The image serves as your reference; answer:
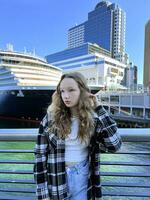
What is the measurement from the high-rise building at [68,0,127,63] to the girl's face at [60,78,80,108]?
96948mm

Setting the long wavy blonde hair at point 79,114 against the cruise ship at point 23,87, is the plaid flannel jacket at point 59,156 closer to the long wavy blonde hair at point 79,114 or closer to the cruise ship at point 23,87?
the long wavy blonde hair at point 79,114

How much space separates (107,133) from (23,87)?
29.0 meters

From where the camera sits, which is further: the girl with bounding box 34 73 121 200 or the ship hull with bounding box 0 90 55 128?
the ship hull with bounding box 0 90 55 128

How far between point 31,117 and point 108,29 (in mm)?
77892

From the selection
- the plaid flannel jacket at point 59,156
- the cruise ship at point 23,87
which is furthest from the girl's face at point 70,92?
the cruise ship at point 23,87

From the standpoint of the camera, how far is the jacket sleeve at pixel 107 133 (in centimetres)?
171

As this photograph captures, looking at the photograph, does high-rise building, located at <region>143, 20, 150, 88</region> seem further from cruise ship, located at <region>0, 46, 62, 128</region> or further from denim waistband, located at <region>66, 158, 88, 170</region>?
denim waistband, located at <region>66, 158, 88, 170</region>

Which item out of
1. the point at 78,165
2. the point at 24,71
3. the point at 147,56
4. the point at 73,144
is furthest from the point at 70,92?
the point at 147,56

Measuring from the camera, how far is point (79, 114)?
5.68ft

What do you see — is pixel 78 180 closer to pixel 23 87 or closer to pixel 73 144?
pixel 73 144

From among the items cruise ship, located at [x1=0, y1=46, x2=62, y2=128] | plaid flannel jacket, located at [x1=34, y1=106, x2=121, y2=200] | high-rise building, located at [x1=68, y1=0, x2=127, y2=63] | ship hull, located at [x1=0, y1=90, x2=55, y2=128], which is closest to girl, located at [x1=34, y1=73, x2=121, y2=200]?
plaid flannel jacket, located at [x1=34, y1=106, x2=121, y2=200]

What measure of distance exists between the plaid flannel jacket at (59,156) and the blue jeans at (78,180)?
26 millimetres

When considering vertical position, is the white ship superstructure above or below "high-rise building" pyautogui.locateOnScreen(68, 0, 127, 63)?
below

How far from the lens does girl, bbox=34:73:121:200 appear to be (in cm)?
170
